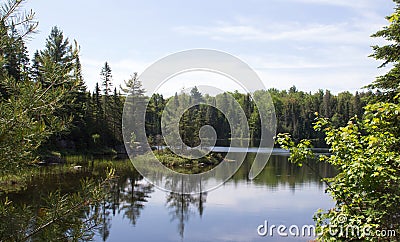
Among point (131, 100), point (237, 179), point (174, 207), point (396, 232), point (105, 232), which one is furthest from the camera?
point (131, 100)

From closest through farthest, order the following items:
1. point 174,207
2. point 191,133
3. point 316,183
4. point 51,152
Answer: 1. point 174,207
2. point 316,183
3. point 51,152
4. point 191,133

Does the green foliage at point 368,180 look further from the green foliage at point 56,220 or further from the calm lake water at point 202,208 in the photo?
the calm lake water at point 202,208

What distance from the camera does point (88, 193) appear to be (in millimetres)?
2785

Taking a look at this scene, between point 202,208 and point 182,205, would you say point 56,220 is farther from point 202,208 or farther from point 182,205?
point 182,205

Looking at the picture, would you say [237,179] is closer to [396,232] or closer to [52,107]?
[396,232]

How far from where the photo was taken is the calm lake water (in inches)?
464

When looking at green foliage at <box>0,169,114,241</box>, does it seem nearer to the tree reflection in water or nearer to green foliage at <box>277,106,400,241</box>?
green foliage at <box>277,106,400,241</box>

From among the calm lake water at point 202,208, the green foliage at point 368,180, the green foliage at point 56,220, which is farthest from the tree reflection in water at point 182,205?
the green foliage at point 56,220

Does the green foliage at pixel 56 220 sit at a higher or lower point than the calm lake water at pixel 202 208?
higher

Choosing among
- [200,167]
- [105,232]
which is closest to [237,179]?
[200,167]

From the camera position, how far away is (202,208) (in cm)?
1554

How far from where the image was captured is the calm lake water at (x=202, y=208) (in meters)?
11.8

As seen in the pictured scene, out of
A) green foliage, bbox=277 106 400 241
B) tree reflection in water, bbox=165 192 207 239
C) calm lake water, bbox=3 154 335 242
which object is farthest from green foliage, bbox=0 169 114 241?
tree reflection in water, bbox=165 192 207 239

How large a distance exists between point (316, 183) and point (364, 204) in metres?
18.2
